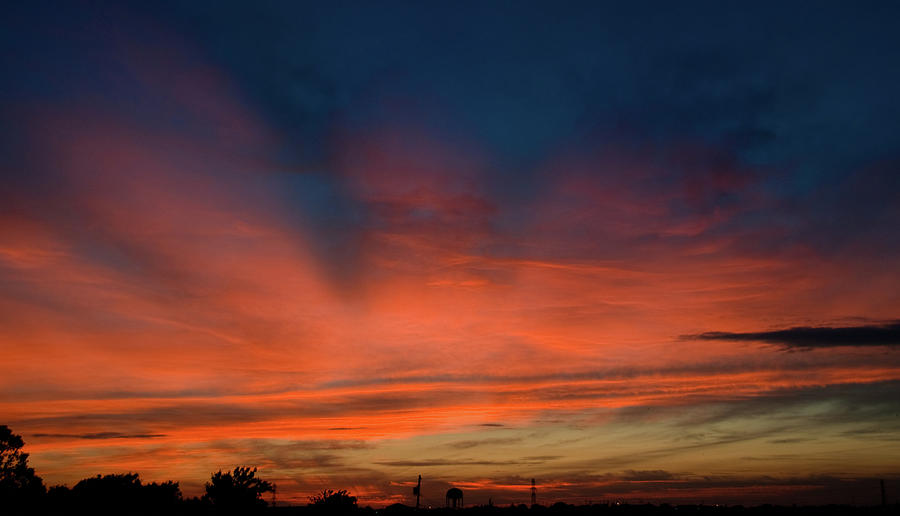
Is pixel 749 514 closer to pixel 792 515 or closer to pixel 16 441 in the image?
pixel 792 515

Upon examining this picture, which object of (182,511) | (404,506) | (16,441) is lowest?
(404,506)

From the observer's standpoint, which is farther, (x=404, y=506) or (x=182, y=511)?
(x=404, y=506)

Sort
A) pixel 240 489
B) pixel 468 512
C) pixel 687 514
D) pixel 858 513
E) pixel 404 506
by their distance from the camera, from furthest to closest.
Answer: pixel 404 506 → pixel 468 512 → pixel 687 514 → pixel 858 513 → pixel 240 489

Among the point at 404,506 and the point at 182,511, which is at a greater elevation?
the point at 182,511

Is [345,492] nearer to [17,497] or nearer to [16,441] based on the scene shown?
[17,497]

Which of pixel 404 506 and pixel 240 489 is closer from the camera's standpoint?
pixel 240 489

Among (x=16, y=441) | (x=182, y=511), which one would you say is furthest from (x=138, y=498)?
(x=16, y=441)

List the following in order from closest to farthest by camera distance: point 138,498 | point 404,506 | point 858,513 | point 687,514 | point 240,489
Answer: point 240,489, point 138,498, point 858,513, point 687,514, point 404,506

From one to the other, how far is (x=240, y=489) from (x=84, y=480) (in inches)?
725

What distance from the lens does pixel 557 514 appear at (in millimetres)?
85438

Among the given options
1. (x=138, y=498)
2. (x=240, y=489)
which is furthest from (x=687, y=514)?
(x=138, y=498)

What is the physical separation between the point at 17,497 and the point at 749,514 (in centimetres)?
8467

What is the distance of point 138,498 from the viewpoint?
6116 centimetres

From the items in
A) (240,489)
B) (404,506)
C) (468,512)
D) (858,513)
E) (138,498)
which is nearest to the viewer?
(240,489)
